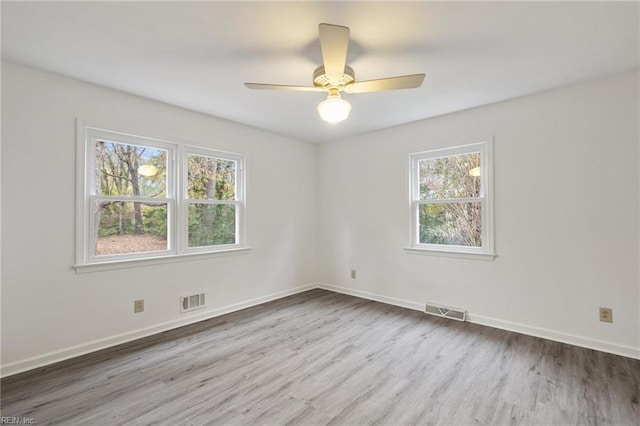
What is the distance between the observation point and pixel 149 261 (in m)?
3.08

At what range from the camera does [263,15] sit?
1.79 meters

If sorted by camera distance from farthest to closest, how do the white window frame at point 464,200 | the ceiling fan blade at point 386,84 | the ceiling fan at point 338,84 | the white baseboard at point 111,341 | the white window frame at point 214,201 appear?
1. the white window frame at point 214,201
2. the white window frame at point 464,200
3. the white baseboard at point 111,341
4. the ceiling fan blade at point 386,84
5. the ceiling fan at point 338,84

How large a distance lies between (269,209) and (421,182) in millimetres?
2139

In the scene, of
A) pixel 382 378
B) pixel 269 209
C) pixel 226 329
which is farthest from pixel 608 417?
pixel 269 209

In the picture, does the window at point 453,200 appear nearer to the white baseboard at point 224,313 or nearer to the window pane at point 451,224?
the window pane at point 451,224

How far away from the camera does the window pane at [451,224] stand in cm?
347

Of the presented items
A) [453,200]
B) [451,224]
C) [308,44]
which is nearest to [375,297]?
[451,224]

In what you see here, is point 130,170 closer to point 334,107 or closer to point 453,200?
point 334,107

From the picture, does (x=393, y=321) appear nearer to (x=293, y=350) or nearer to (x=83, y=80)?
(x=293, y=350)

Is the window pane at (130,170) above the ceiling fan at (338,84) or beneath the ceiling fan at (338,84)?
beneath

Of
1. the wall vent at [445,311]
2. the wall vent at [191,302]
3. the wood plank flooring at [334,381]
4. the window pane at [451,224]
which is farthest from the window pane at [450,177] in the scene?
the wall vent at [191,302]

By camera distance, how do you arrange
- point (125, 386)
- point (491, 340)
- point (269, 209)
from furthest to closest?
point (269, 209)
point (491, 340)
point (125, 386)

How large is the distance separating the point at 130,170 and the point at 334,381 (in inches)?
110

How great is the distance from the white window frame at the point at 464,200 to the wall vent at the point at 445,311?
0.63m
